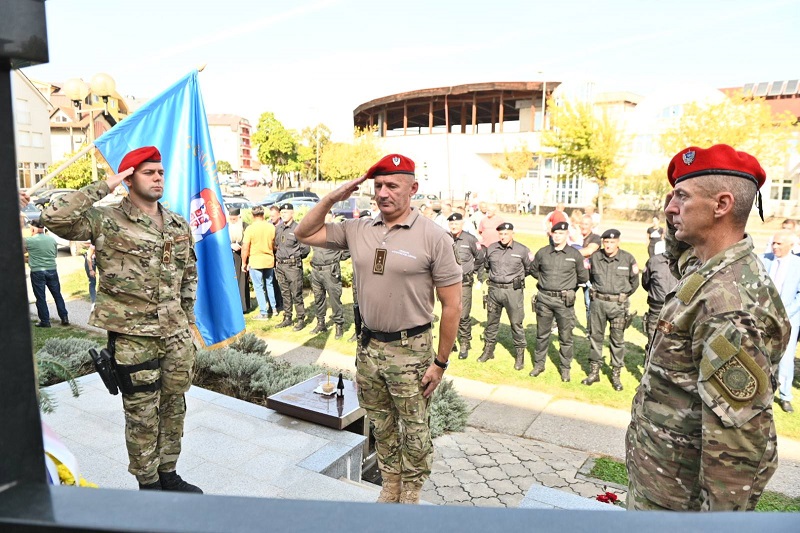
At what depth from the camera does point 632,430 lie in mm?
2293

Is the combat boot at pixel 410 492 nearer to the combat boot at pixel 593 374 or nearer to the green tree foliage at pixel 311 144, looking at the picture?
the combat boot at pixel 593 374

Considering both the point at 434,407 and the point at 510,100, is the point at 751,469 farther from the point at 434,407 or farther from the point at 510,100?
the point at 510,100

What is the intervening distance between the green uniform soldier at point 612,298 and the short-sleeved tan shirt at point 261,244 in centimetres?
595

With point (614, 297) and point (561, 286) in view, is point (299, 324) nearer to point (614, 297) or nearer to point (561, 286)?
point (561, 286)

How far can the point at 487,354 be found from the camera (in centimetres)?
833

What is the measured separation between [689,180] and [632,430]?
1059 millimetres

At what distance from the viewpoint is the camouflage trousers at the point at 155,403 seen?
10.9ft

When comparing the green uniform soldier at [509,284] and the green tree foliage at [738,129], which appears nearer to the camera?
the green uniform soldier at [509,284]

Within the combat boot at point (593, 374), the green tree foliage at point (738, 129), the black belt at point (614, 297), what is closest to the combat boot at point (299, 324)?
the combat boot at point (593, 374)

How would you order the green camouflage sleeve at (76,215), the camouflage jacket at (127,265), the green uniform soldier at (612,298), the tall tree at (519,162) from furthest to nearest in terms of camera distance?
the tall tree at (519,162), the green uniform soldier at (612,298), the camouflage jacket at (127,265), the green camouflage sleeve at (76,215)

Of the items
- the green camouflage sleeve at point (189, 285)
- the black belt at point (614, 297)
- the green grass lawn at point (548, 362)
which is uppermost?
the green camouflage sleeve at point (189, 285)

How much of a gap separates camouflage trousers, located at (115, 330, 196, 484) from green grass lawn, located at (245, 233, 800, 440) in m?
4.75

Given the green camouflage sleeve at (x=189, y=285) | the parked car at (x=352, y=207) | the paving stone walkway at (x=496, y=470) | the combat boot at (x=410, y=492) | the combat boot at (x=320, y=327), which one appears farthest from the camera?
the parked car at (x=352, y=207)

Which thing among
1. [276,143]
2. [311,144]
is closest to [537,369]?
[311,144]
